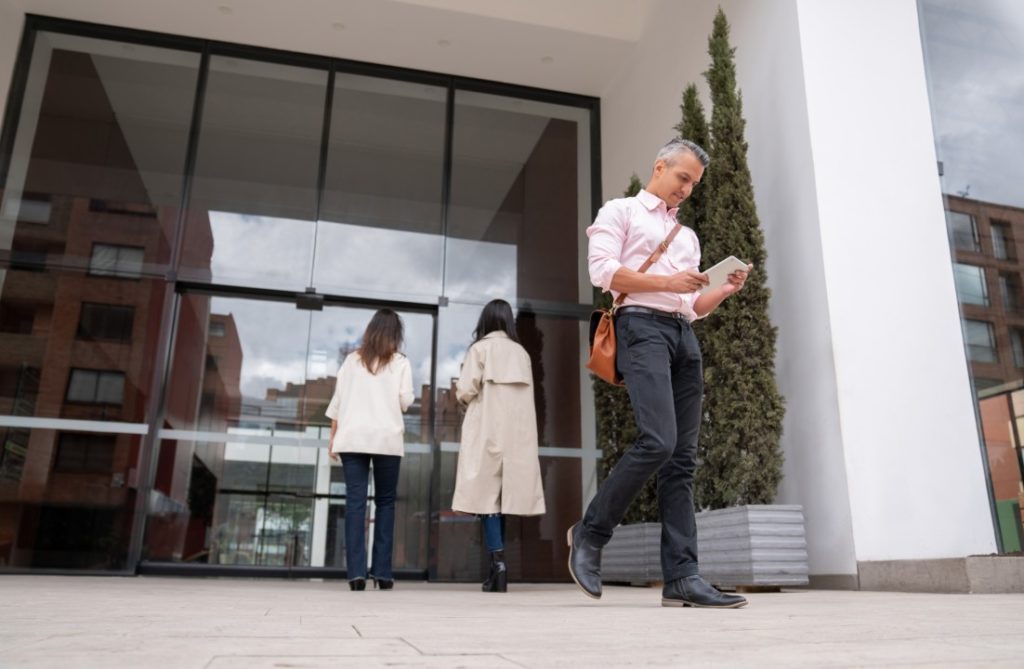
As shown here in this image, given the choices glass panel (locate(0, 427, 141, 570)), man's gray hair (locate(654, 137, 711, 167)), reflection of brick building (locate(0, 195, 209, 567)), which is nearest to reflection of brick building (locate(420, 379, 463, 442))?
reflection of brick building (locate(0, 195, 209, 567))

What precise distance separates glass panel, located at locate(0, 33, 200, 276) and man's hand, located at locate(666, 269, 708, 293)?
462 cm

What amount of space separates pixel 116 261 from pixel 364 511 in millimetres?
2985

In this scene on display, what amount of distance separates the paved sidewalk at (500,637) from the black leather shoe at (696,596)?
0.72 feet

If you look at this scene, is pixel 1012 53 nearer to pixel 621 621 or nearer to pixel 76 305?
pixel 621 621

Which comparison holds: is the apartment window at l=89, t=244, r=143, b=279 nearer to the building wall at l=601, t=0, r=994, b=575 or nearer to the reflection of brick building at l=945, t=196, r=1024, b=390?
the building wall at l=601, t=0, r=994, b=575

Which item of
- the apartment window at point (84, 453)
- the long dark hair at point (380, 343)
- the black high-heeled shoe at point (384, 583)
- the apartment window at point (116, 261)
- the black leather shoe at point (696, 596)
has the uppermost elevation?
the apartment window at point (116, 261)

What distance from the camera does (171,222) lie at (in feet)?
20.5

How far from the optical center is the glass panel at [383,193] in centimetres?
643

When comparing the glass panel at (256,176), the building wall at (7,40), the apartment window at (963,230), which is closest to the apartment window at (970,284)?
the apartment window at (963,230)

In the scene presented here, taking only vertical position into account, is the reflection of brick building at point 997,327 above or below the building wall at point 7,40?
below

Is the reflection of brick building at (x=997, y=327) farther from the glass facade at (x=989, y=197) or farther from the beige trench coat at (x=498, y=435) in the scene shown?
the beige trench coat at (x=498, y=435)

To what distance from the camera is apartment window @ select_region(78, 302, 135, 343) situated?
5871 millimetres

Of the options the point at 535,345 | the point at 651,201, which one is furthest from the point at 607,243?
the point at 535,345

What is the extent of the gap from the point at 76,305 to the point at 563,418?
3608mm
